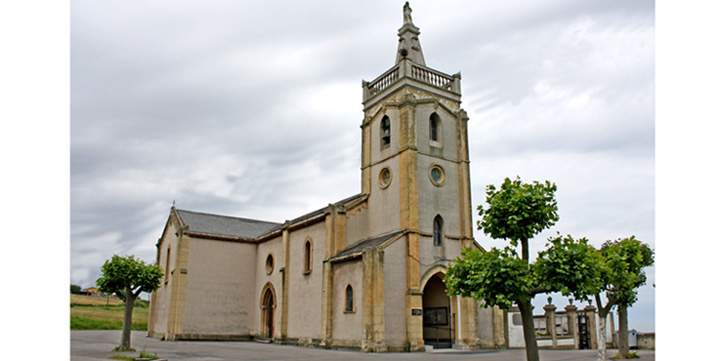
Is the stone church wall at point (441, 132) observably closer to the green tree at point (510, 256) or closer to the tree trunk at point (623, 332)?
the tree trunk at point (623, 332)

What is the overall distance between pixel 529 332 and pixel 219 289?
102 ft

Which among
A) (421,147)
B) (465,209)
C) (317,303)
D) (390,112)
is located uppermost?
(390,112)

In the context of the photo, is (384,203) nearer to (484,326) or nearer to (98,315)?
(484,326)

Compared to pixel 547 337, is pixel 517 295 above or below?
above

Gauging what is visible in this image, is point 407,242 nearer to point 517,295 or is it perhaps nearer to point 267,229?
point 517,295

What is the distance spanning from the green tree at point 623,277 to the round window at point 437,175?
10.5 m

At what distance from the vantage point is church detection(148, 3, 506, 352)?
29.1 m

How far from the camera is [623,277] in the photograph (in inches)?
770

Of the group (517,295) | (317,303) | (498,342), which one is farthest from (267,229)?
(517,295)

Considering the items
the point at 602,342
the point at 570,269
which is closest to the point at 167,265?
the point at 602,342

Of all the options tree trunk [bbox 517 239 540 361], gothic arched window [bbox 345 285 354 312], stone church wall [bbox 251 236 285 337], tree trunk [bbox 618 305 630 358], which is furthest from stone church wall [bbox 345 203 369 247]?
tree trunk [bbox 517 239 540 361]

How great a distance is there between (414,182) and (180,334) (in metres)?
Result: 20.0

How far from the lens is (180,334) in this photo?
126 feet

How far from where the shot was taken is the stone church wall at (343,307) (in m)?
29.0
